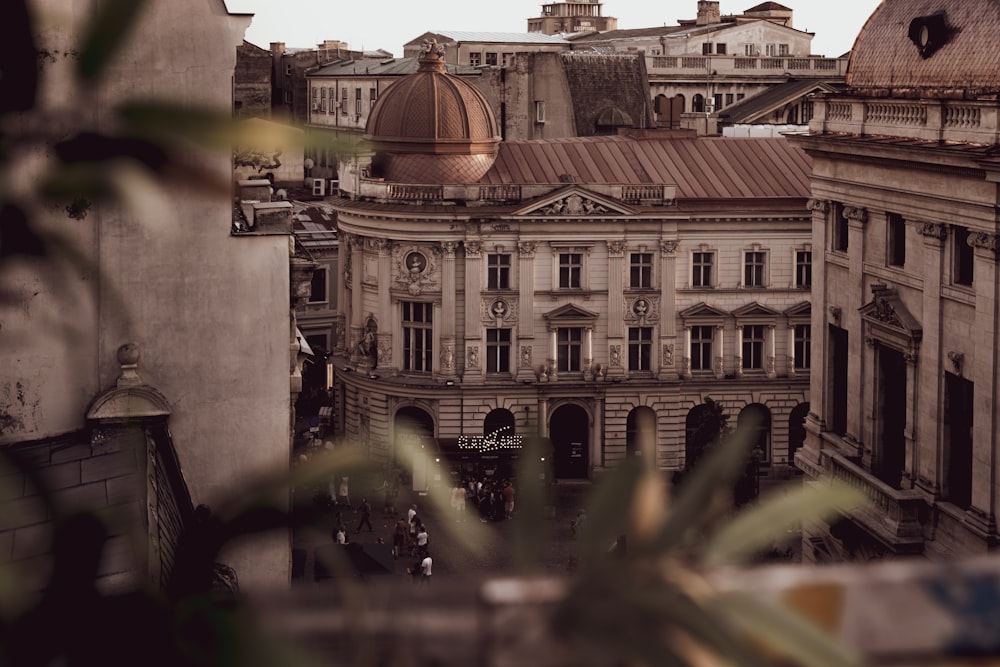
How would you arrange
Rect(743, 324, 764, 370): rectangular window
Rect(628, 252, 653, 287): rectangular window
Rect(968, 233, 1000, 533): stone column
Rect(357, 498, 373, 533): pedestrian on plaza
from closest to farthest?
Rect(968, 233, 1000, 533): stone column < Rect(357, 498, 373, 533): pedestrian on plaza < Rect(628, 252, 653, 287): rectangular window < Rect(743, 324, 764, 370): rectangular window

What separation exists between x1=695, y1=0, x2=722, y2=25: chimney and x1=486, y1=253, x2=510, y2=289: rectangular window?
72985mm

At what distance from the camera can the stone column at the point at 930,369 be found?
3278cm

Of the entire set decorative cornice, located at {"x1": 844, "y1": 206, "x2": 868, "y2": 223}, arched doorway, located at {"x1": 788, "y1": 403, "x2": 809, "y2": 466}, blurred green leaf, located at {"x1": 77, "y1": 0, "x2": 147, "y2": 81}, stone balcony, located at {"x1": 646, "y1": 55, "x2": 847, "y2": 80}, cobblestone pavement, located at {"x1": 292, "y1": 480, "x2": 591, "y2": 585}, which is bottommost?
cobblestone pavement, located at {"x1": 292, "y1": 480, "x2": 591, "y2": 585}

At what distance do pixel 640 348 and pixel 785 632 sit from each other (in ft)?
208

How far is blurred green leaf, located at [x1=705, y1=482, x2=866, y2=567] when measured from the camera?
3.00 m

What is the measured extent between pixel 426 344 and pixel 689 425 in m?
11.3

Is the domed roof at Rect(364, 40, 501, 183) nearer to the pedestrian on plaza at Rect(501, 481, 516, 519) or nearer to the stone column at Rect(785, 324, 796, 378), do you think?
the stone column at Rect(785, 324, 796, 378)

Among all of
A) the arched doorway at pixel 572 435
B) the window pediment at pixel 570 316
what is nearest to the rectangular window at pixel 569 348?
the window pediment at pixel 570 316

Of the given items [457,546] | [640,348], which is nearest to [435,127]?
[640,348]

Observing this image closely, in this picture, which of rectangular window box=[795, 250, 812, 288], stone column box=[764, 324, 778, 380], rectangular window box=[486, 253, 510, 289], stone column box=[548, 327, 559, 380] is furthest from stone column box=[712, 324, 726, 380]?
rectangular window box=[486, 253, 510, 289]

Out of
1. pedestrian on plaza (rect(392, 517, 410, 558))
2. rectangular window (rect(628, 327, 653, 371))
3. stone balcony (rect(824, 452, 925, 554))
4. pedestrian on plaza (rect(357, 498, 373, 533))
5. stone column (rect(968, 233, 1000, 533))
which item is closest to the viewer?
stone column (rect(968, 233, 1000, 533))

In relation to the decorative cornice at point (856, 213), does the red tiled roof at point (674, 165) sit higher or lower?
higher

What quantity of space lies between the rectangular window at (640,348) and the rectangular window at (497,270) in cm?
558

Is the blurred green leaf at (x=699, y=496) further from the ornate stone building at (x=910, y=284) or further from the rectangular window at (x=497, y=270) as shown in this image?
the rectangular window at (x=497, y=270)
